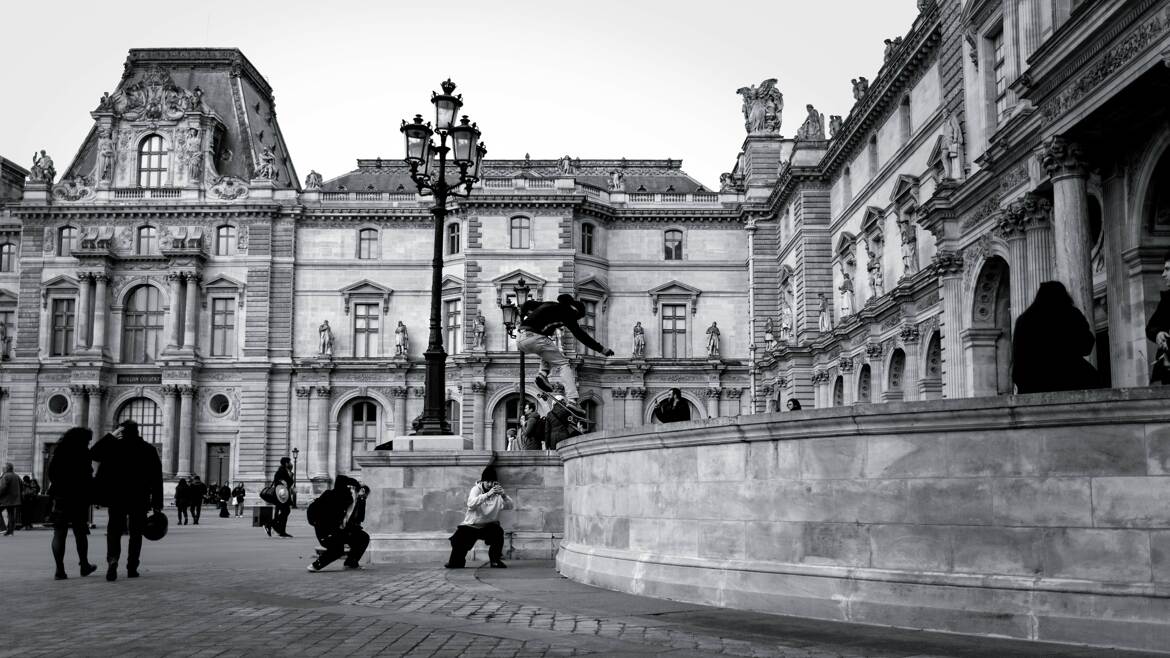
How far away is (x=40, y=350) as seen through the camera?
199 feet

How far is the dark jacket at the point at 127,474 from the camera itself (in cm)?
1484

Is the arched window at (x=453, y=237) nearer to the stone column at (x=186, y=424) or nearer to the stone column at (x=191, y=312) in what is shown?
the stone column at (x=191, y=312)

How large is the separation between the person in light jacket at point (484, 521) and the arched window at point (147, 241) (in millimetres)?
49255

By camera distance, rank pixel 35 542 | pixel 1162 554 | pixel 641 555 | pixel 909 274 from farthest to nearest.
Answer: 1. pixel 909 274
2. pixel 35 542
3. pixel 641 555
4. pixel 1162 554

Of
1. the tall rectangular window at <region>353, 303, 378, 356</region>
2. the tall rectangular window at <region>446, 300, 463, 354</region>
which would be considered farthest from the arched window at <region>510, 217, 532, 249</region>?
the tall rectangular window at <region>353, 303, 378, 356</region>

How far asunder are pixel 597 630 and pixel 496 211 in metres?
51.0

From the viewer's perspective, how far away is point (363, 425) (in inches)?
2397

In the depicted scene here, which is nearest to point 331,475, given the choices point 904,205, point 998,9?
point 904,205

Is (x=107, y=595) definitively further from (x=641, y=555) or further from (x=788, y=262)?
(x=788, y=262)

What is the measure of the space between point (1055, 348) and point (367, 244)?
5413 cm

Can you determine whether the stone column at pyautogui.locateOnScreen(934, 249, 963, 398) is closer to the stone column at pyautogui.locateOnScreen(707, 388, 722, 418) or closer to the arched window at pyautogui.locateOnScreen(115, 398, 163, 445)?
the stone column at pyautogui.locateOnScreen(707, 388, 722, 418)

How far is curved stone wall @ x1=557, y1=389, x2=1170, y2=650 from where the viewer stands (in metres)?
8.70

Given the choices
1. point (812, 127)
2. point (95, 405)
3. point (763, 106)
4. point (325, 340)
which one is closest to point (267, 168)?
point (325, 340)

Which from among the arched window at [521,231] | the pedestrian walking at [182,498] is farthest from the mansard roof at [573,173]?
the pedestrian walking at [182,498]
